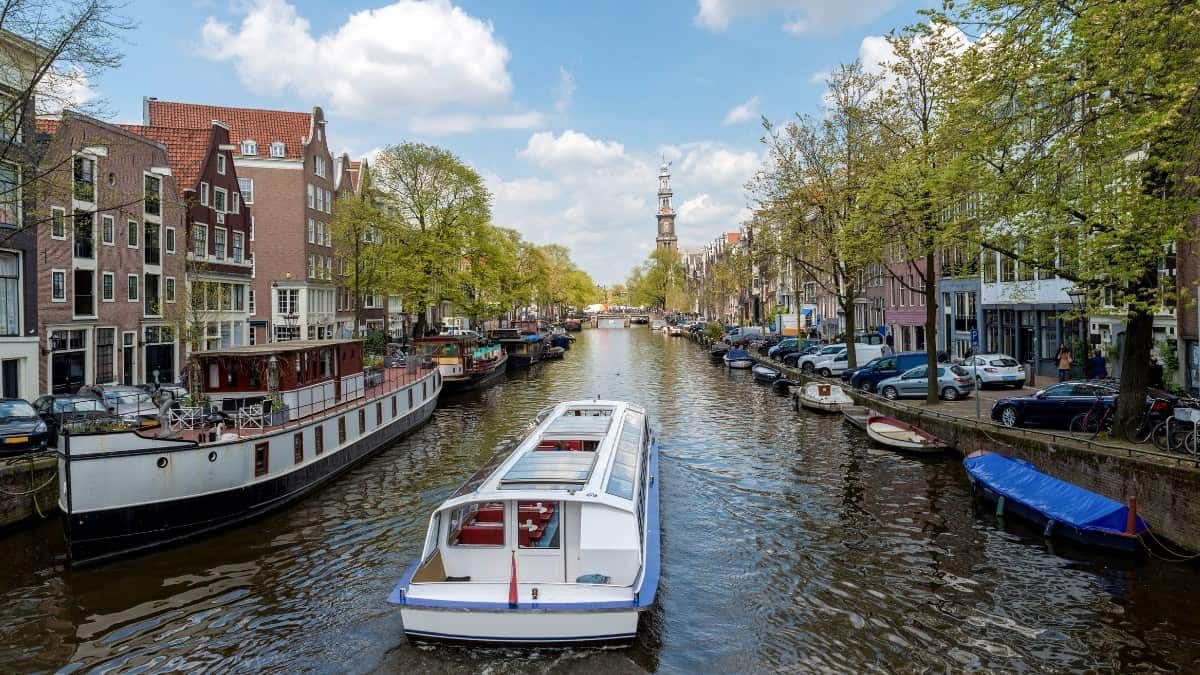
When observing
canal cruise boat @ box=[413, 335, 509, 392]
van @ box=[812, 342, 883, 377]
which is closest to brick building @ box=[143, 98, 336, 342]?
canal cruise boat @ box=[413, 335, 509, 392]

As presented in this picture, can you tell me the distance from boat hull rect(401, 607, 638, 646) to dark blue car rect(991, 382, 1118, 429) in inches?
694

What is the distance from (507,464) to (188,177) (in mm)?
41315

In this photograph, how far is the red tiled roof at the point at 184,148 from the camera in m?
46.8

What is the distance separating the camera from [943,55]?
25859 millimetres

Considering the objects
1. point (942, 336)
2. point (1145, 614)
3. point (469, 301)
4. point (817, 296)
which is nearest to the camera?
point (1145, 614)

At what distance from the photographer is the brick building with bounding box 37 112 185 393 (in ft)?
106

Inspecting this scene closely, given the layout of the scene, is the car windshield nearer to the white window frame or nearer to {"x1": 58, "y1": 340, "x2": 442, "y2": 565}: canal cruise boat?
{"x1": 58, "y1": 340, "x2": 442, "y2": 565}: canal cruise boat

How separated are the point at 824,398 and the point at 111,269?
35.1m

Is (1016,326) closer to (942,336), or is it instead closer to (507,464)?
(942,336)

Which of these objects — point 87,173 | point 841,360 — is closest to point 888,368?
point 841,360

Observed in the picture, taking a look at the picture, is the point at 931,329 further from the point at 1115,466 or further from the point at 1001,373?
the point at 1115,466

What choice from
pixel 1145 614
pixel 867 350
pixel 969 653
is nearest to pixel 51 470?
pixel 969 653

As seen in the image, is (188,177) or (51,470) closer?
(51,470)

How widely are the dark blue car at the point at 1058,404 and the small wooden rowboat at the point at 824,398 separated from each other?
12.3m
